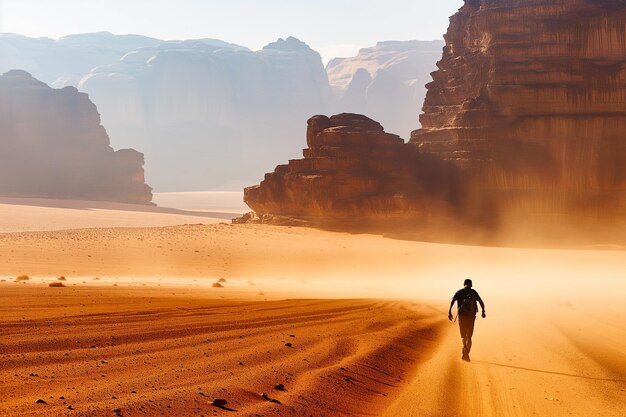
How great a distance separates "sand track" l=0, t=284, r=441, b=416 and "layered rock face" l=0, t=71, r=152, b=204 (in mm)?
93468

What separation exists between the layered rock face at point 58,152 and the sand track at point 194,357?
307ft

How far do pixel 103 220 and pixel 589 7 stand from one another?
47.2 meters

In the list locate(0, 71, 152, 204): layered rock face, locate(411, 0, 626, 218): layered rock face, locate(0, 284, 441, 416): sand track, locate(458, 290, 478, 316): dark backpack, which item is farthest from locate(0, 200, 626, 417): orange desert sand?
locate(0, 71, 152, 204): layered rock face

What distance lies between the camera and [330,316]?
15.6 metres

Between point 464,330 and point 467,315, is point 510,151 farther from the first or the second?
point 464,330

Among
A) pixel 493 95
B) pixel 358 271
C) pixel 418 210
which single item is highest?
pixel 493 95

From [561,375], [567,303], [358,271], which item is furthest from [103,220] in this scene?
[561,375]

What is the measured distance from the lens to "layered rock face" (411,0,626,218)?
143 ft

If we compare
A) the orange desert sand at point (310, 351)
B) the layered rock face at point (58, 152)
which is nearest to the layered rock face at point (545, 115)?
the orange desert sand at point (310, 351)

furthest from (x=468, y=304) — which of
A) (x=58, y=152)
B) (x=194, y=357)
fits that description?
(x=58, y=152)

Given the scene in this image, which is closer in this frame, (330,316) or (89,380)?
(89,380)

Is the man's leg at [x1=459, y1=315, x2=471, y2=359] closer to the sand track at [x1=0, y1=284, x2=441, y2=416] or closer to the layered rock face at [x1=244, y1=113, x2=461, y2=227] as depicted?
the sand track at [x1=0, y1=284, x2=441, y2=416]

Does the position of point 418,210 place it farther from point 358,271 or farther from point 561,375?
point 561,375

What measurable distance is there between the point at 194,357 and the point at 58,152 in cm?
10878
